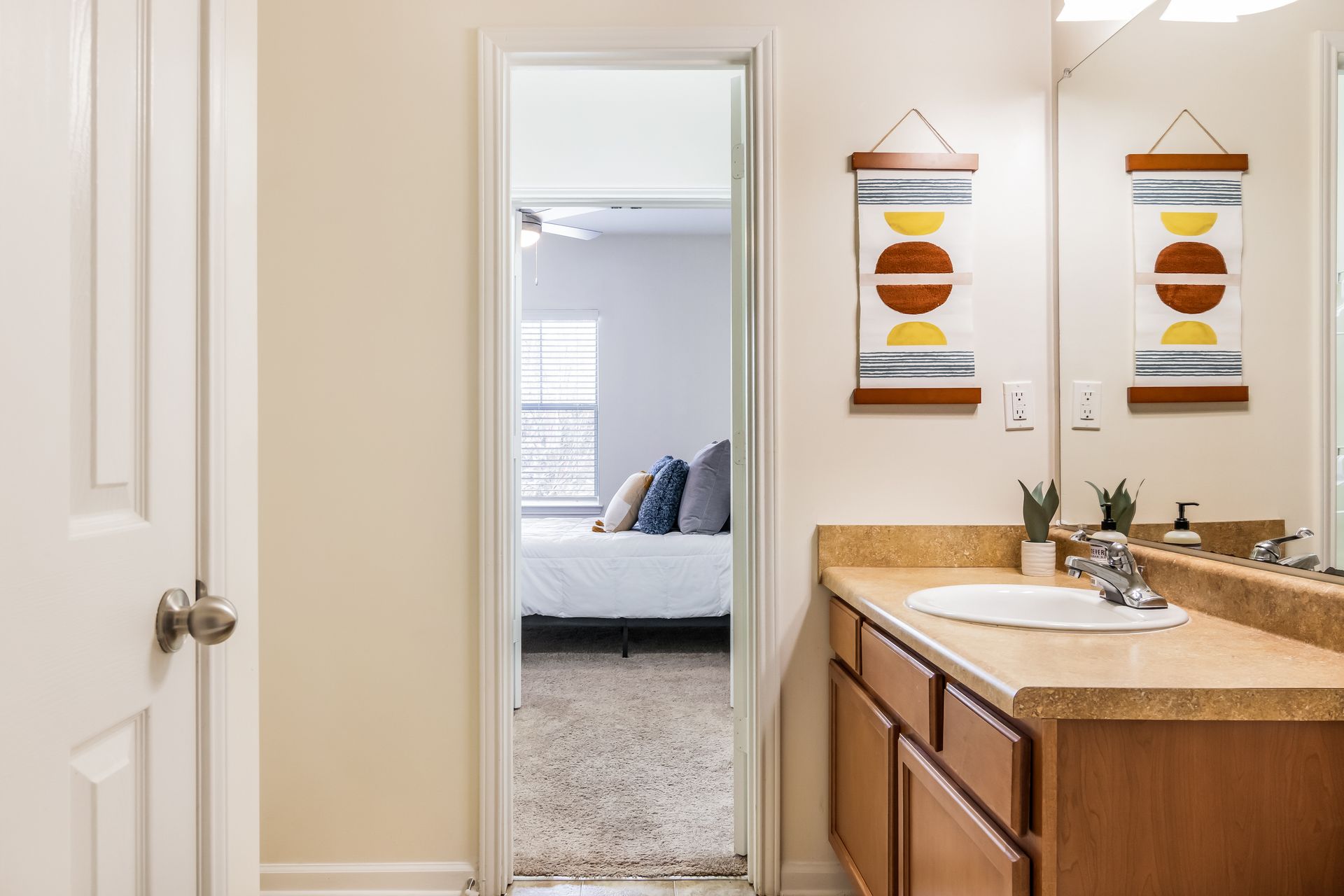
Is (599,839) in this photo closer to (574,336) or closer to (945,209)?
(945,209)

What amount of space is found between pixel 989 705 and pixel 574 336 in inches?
217

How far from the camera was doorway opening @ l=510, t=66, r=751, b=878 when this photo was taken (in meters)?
2.44

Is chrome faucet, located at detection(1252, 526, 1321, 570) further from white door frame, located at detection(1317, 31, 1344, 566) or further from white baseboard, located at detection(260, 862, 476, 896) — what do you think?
white baseboard, located at detection(260, 862, 476, 896)

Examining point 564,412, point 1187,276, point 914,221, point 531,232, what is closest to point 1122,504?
point 1187,276

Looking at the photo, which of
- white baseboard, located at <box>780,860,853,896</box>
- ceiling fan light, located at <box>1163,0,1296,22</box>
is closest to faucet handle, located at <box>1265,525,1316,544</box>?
ceiling fan light, located at <box>1163,0,1296,22</box>

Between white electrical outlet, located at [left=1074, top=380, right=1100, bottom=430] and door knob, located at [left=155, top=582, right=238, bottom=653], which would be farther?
white electrical outlet, located at [left=1074, top=380, right=1100, bottom=430]

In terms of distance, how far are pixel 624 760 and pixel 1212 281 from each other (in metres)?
2.37

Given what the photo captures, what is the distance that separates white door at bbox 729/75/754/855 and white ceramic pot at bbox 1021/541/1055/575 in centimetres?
70

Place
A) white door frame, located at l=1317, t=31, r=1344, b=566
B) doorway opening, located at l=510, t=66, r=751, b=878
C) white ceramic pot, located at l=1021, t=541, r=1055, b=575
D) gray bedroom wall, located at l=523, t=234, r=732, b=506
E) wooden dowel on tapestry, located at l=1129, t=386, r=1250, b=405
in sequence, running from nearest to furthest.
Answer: white door frame, located at l=1317, t=31, r=1344, b=566 < wooden dowel on tapestry, located at l=1129, t=386, r=1250, b=405 < white ceramic pot, located at l=1021, t=541, r=1055, b=575 < doorway opening, located at l=510, t=66, r=751, b=878 < gray bedroom wall, located at l=523, t=234, r=732, b=506

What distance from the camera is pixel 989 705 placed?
3.91 ft

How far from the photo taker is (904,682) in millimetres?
1499

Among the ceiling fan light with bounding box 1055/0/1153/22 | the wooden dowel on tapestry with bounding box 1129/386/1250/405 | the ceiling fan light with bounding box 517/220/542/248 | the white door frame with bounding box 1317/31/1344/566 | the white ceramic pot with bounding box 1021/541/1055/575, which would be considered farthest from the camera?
the ceiling fan light with bounding box 517/220/542/248

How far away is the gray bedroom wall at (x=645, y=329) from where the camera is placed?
637cm

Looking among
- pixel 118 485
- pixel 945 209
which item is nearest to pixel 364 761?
pixel 118 485
